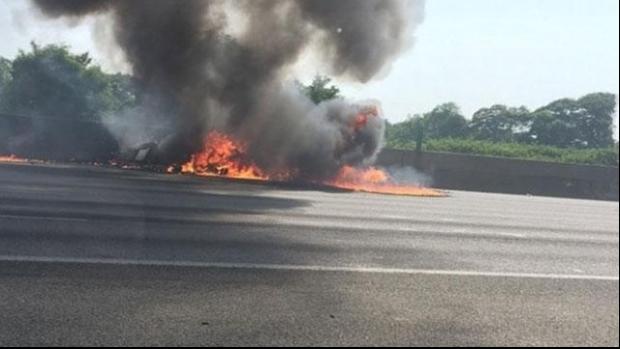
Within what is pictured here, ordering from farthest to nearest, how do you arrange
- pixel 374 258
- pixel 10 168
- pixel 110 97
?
1. pixel 110 97
2. pixel 10 168
3. pixel 374 258

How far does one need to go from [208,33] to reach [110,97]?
17.5 ft

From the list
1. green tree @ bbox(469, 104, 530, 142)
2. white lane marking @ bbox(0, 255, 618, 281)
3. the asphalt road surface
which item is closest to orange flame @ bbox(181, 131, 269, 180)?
green tree @ bbox(469, 104, 530, 142)

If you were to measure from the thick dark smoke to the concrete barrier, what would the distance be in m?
4.15

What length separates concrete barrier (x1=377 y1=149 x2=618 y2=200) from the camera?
15297 millimetres

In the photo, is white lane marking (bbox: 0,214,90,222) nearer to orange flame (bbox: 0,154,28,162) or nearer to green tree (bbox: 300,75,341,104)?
orange flame (bbox: 0,154,28,162)

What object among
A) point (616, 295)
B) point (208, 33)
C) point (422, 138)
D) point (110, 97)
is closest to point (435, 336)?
point (616, 295)

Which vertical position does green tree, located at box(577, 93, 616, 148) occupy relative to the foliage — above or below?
above

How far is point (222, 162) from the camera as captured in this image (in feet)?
71.4

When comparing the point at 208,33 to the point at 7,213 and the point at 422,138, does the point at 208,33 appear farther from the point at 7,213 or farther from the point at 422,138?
the point at 7,213

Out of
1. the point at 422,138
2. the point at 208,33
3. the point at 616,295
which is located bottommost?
the point at 616,295

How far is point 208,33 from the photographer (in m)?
21.5

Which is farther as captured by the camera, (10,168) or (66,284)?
(10,168)

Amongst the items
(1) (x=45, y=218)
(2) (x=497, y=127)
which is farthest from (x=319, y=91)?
(1) (x=45, y=218)

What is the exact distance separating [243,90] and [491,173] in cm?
856
